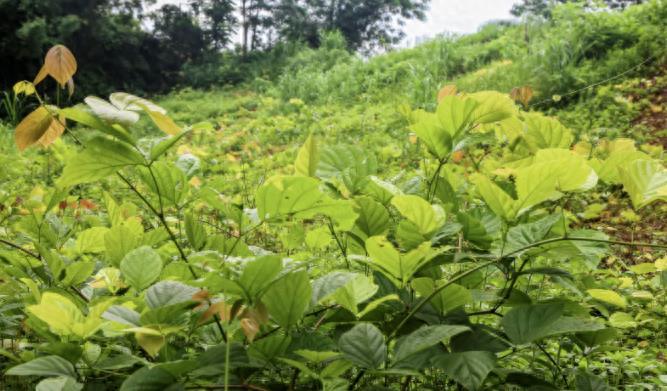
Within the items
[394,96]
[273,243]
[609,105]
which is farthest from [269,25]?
[273,243]

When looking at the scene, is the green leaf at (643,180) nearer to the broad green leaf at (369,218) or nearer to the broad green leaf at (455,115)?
the broad green leaf at (455,115)

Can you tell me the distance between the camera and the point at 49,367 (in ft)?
1.83

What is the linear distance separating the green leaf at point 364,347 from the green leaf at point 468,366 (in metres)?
0.07

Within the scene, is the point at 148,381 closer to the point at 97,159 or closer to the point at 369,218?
the point at 97,159

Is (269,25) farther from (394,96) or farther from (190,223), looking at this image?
(190,223)

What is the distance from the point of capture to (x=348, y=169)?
837 millimetres

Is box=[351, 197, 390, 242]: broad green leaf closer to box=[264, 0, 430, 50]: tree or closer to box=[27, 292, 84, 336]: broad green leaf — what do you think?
box=[27, 292, 84, 336]: broad green leaf

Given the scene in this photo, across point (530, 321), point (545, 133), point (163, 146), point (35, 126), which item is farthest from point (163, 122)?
point (545, 133)

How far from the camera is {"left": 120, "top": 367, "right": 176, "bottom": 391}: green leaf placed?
0.54 meters

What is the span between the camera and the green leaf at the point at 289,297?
0.58 m

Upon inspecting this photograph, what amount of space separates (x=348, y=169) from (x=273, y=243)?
157 cm

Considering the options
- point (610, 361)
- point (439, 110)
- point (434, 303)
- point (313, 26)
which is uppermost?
point (313, 26)

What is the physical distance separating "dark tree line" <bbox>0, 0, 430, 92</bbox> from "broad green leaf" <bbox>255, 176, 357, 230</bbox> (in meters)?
7.24

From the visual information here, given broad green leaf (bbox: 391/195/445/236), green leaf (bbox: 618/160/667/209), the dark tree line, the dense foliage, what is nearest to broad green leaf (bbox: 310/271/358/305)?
the dense foliage
